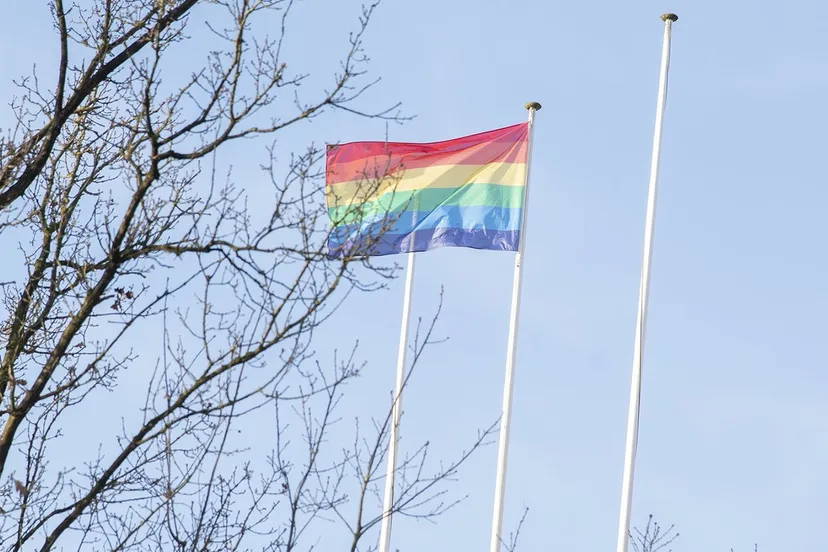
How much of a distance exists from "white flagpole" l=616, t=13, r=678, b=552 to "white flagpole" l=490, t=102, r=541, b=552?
1547mm

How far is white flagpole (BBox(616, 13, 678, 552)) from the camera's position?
44.5 ft

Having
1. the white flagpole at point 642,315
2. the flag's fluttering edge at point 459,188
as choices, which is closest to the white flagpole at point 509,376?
the flag's fluttering edge at point 459,188

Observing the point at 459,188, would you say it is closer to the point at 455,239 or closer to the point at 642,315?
the point at 455,239

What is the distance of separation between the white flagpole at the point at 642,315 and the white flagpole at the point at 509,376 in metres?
1.55

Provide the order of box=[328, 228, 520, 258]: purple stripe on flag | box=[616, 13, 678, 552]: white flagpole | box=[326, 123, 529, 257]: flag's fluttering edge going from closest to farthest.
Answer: box=[616, 13, 678, 552]: white flagpole, box=[328, 228, 520, 258]: purple stripe on flag, box=[326, 123, 529, 257]: flag's fluttering edge

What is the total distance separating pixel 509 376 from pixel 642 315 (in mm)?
1857

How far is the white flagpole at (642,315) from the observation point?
1355cm

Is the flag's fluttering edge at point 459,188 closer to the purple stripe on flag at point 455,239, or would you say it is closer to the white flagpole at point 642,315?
the purple stripe on flag at point 455,239

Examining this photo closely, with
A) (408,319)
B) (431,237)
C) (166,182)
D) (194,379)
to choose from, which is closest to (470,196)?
(431,237)

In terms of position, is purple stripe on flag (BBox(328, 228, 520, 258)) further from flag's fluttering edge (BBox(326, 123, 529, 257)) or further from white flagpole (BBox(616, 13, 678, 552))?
white flagpole (BBox(616, 13, 678, 552))

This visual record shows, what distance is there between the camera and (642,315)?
14.4 m

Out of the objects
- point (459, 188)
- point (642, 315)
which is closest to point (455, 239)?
point (459, 188)

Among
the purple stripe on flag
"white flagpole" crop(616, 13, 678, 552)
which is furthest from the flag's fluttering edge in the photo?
"white flagpole" crop(616, 13, 678, 552)

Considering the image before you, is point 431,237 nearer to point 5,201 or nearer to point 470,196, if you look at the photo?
point 470,196
